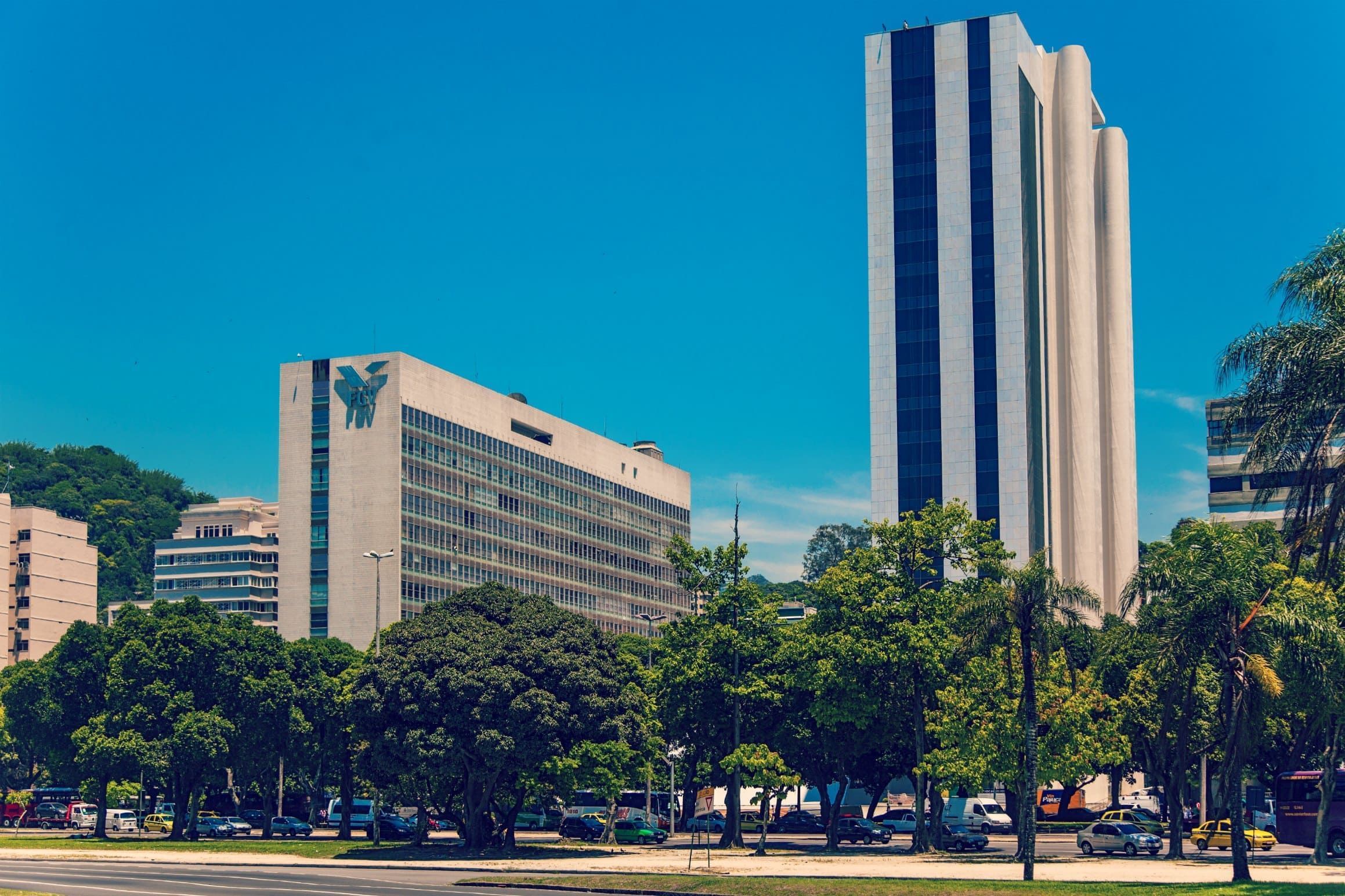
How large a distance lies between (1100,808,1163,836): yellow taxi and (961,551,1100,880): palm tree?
2393cm

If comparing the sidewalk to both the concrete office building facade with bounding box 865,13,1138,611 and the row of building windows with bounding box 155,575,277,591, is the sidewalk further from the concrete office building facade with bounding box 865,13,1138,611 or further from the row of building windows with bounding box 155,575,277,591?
the row of building windows with bounding box 155,575,277,591

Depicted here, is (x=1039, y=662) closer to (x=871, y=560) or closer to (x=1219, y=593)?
(x=1219, y=593)

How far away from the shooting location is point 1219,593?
49844 millimetres

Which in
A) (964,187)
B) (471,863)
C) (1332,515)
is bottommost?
(471,863)

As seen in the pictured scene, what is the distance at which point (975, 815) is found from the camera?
10281 centimetres

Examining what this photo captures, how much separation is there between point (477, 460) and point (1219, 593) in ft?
401

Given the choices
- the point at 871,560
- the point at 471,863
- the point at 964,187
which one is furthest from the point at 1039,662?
the point at 964,187

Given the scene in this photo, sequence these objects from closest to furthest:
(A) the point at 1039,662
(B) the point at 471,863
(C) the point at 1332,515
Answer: (C) the point at 1332,515 → (A) the point at 1039,662 → (B) the point at 471,863

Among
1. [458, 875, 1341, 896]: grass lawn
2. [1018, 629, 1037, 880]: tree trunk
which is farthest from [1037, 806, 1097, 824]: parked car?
[458, 875, 1341, 896]: grass lawn

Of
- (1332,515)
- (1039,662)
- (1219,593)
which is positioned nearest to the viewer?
(1332,515)

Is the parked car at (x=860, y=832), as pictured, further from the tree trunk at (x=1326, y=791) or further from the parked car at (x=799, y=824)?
the tree trunk at (x=1326, y=791)

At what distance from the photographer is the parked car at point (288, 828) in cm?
9712

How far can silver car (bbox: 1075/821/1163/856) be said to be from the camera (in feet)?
243

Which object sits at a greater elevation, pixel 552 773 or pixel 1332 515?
pixel 1332 515
